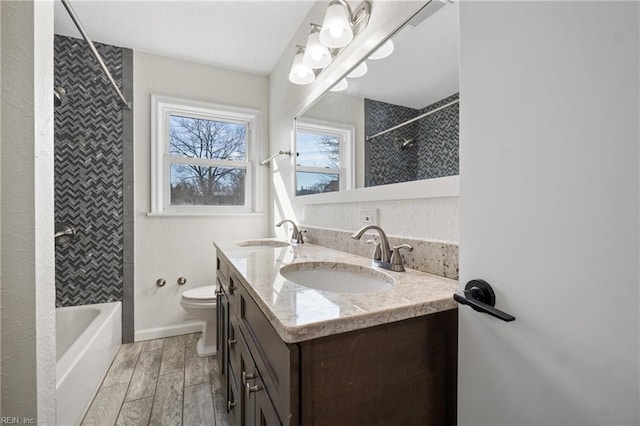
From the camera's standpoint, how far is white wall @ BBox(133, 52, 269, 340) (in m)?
2.23

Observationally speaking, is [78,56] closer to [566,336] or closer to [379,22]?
[379,22]

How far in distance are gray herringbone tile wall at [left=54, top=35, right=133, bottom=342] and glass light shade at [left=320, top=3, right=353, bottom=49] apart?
181cm

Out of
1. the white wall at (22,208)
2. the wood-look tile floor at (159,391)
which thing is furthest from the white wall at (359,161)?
the wood-look tile floor at (159,391)

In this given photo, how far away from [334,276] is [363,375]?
1.87ft

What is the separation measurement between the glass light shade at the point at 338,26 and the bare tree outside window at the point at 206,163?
155 centimetres

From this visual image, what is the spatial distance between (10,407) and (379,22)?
157 cm

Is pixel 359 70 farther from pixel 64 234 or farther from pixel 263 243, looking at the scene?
pixel 64 234

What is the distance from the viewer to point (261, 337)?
718 mm

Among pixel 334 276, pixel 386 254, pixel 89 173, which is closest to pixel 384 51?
pixel 386 254

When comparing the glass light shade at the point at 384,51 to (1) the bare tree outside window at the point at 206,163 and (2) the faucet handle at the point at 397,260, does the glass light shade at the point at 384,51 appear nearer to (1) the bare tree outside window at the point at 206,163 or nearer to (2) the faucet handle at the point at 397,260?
(2) the faucet handle at the point at 397,260

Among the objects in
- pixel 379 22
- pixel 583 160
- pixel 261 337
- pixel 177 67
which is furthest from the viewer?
pixel 177 67

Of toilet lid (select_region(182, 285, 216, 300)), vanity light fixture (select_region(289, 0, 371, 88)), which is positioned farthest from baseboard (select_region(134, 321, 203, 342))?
vanity light fixture (select_region(289, 0, 371, 88))

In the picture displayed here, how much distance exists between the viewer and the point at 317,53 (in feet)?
4.88

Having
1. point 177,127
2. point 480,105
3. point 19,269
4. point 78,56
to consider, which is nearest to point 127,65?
point 78,56
